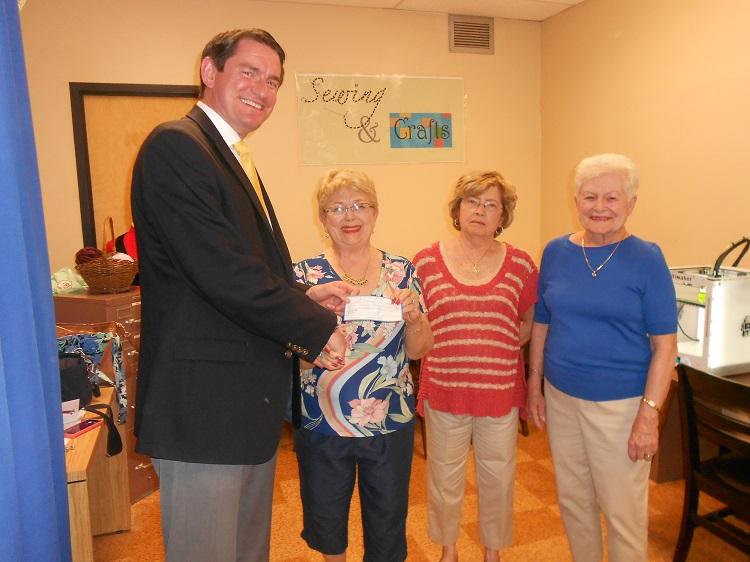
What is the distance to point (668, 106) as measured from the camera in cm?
321

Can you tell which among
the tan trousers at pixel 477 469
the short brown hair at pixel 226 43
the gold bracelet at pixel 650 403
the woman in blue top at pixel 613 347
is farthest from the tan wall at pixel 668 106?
the short brown hair at pixel 226 43

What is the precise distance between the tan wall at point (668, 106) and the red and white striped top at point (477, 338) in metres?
1.56

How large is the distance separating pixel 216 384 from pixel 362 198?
77 cm

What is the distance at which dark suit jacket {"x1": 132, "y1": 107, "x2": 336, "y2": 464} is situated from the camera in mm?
1193

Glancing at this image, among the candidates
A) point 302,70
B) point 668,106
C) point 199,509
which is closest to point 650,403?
point 199,509

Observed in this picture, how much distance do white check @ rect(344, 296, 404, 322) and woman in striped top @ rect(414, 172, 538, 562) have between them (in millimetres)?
470

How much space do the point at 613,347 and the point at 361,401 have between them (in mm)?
787

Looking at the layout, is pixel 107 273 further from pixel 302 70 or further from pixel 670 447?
pixel 670 447

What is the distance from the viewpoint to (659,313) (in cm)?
174

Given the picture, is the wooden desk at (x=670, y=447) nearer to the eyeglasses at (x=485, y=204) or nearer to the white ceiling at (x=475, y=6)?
the eyeglasses at (x=485, y=204)

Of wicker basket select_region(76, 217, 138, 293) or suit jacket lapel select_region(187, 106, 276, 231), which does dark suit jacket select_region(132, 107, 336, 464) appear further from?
wicker basket select_region(76, 217, 138, 293)

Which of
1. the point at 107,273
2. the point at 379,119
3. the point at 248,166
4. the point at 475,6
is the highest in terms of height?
the point at 475,6

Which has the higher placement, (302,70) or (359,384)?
(302,70)

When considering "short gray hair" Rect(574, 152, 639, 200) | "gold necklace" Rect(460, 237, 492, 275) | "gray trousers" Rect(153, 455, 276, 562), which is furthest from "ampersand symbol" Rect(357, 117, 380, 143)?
"gray trousers" Rect(153, 455, 276, 562)
